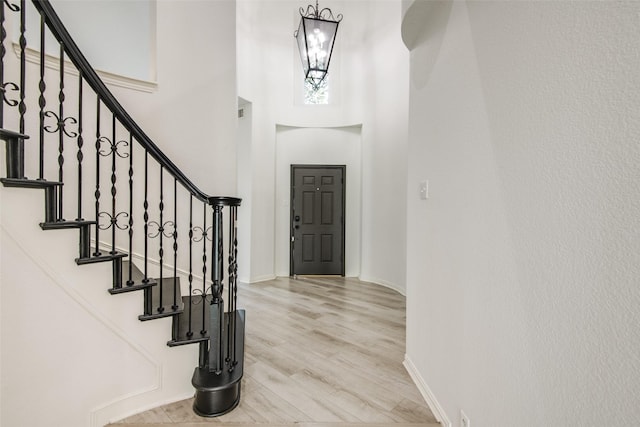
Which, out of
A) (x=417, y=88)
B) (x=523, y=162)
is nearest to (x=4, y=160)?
(x=523, y=162)

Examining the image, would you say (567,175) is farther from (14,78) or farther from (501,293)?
(14,78)

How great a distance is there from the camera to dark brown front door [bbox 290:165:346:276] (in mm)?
5727

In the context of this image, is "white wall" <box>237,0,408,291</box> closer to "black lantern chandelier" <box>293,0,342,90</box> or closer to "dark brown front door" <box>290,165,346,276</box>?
"dark brown front door" <box>290,165,346,276</box>

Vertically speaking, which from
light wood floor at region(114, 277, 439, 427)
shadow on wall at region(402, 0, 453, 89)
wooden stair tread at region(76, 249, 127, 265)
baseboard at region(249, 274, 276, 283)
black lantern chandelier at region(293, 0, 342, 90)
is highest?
black lantern chandelier at region(293, 0, 342, 90)

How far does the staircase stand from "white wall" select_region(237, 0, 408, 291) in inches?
92.8

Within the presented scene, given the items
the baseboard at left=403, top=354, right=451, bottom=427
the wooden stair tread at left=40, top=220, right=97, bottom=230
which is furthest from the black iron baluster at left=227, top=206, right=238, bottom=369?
the baseboard at left=403, top=354, right=451, bottom=427

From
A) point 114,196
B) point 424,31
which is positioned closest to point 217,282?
point 114,196

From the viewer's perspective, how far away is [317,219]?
227 inches

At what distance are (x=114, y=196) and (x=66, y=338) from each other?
80 centimetres

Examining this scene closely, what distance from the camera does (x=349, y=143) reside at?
18.8 feet

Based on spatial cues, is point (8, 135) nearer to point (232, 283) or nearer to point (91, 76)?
point (91, 76)

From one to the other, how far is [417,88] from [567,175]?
1.56 m

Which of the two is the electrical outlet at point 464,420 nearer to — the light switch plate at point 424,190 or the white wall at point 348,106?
the light switch plate at point 424,190

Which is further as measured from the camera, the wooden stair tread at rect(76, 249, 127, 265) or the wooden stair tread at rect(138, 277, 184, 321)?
the wooden stair tread at rect(138, 277, 184, 321)
